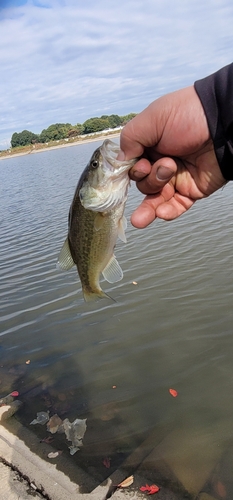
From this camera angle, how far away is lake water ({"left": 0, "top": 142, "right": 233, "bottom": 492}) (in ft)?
16.9

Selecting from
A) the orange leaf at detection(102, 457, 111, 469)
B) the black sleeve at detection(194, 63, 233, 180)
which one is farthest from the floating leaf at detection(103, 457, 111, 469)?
the black sleeve at detection(194, 63, 233, 180)

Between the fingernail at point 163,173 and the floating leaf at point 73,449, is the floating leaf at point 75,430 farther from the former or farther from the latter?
the fingernail at point 163,173

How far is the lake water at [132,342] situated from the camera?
16.9 feet

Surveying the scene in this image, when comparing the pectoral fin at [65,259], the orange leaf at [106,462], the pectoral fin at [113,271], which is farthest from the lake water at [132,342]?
the pectoral fin at [65,259]

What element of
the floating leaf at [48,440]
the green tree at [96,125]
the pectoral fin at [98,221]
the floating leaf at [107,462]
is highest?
the green tree at [96,125]

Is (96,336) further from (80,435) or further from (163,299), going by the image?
(80,435)

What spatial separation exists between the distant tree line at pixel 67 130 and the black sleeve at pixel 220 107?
110464 millimetres

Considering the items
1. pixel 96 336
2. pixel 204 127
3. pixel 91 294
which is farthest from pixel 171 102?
pixel 96 336

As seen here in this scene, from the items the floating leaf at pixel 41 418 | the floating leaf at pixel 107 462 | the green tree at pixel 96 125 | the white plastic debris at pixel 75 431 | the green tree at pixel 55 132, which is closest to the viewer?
the floating leaf at pixel 107 462

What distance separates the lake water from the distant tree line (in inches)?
4071

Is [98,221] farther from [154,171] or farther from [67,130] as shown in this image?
[67,130]

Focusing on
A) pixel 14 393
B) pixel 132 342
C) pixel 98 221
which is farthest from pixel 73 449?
pixel 98 221

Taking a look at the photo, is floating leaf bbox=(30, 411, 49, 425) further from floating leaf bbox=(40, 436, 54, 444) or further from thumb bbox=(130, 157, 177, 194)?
thumb bbox=(130, 157, 177, 194)

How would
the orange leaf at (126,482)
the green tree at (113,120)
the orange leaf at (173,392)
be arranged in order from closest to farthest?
the orange leaf at (126,482) < the orange leaf at (173,392) < the green tree at (113,120)
